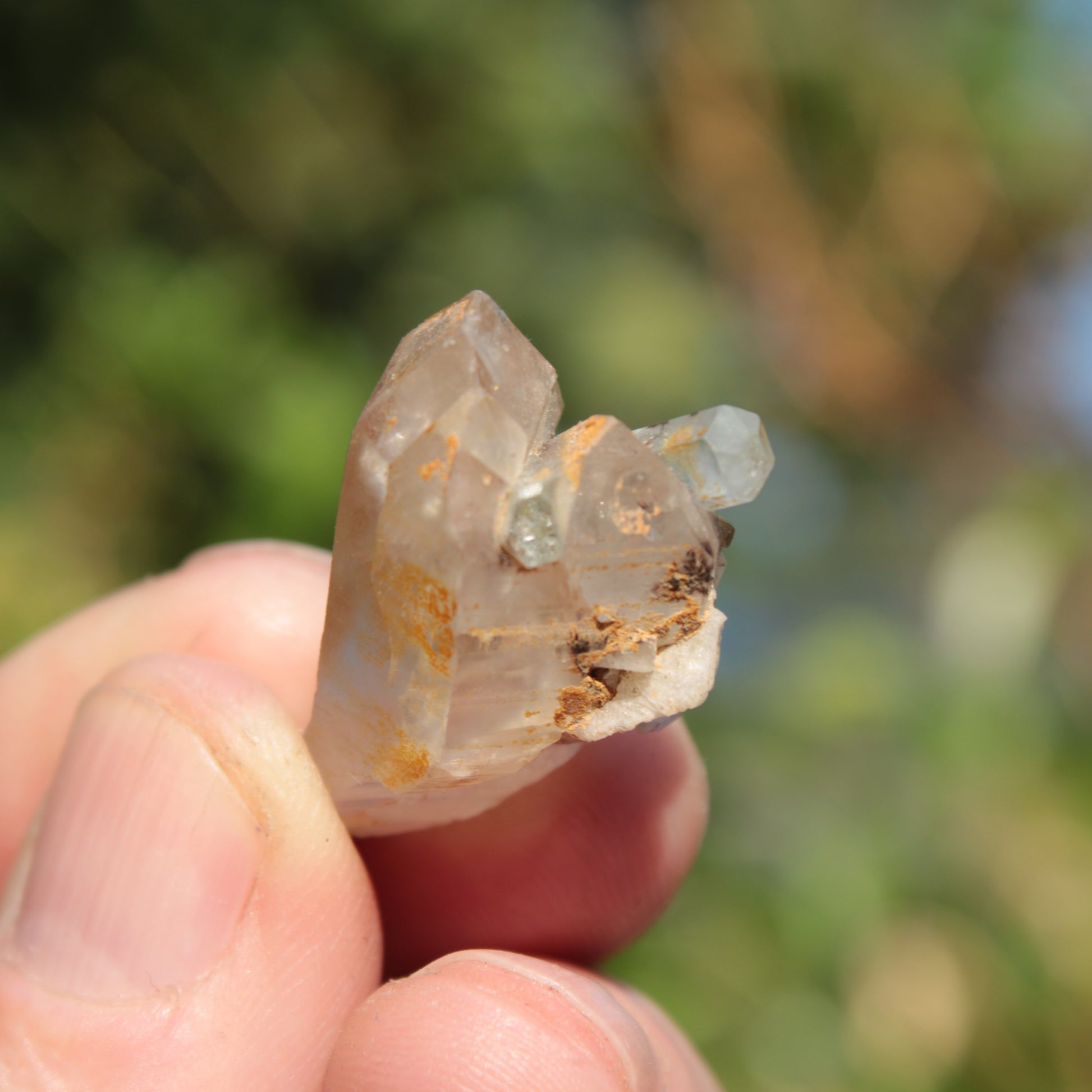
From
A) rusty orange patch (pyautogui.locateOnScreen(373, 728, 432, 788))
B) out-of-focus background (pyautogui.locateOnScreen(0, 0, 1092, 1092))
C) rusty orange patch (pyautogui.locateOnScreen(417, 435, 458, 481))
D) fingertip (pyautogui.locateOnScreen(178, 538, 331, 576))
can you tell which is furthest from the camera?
out-of-focus background (pyautogui.locateOnScreen(0, 0, 1092, 1092))

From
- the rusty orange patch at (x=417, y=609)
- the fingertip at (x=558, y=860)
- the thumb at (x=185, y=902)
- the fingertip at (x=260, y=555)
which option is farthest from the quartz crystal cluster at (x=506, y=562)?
the fingertip at (x=260, y=555)

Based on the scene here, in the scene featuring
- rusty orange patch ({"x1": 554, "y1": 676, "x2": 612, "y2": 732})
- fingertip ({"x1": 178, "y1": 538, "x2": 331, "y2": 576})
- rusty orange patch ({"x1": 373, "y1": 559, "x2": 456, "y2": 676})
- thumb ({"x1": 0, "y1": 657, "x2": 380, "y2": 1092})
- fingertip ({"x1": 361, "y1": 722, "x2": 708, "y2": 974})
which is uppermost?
rusty orange patch ({"x1": 373, "y1": 559, "x2": 456, "y2": 676})

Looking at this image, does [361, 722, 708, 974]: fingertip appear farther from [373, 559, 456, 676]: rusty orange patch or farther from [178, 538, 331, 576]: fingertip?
[373, 559, 456, 676]: rusty orange patch

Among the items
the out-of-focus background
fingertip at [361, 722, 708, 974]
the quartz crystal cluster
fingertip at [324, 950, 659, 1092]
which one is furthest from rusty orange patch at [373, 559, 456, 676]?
the out-of-focus background

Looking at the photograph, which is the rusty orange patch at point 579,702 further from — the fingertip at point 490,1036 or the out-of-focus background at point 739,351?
the out-of-focus background at point 739,351

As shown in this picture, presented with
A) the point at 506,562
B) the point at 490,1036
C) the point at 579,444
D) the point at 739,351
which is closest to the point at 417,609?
the point at 506,562

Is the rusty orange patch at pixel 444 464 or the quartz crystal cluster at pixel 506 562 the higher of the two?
the rusty orange patch at pixel 444 464
